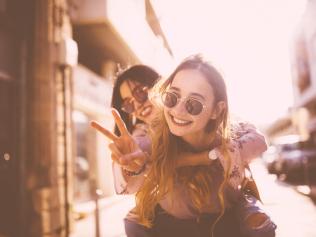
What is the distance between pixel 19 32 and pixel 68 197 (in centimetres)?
311

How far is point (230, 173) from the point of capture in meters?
2.05

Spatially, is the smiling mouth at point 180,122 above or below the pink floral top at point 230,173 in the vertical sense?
above

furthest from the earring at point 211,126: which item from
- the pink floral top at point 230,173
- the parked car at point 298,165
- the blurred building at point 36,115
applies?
the parked car at point 298,165

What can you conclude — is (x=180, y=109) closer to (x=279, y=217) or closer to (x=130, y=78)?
(x=130, y=78)

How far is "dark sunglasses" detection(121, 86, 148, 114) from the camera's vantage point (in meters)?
3.13

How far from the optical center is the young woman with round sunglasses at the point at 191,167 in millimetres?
2047

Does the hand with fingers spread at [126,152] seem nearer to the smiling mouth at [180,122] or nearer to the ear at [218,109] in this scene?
the smiling mouth at [180,122]

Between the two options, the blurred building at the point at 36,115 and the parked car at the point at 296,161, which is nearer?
the blurred building at the point at 36,115

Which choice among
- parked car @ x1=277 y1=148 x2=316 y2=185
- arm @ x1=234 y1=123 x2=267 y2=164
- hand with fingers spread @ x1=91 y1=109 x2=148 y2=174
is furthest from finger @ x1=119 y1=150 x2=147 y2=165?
parked car @ x1=277 y1=148 x2=316 y2=185

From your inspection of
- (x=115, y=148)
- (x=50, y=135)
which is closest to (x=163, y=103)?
(x=115, y=148)

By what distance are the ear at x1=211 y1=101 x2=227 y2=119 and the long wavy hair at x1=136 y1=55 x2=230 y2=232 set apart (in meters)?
0.02

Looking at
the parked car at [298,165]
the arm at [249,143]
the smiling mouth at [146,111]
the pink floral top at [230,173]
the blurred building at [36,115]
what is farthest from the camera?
the parked car at [298,165]

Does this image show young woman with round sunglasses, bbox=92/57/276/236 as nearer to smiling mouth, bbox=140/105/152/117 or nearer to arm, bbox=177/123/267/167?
arm, bbox=177/123/267/167

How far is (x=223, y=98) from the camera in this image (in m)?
2.24
